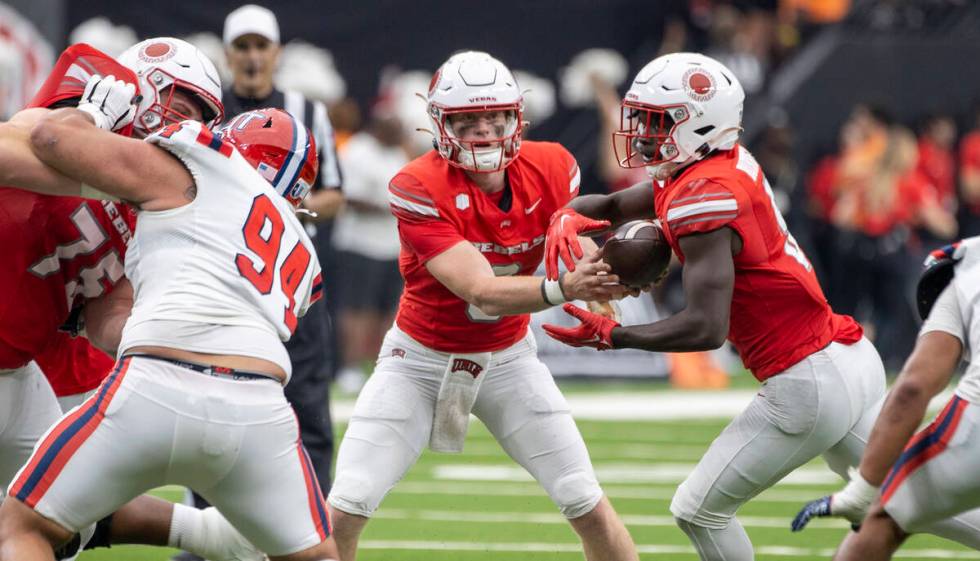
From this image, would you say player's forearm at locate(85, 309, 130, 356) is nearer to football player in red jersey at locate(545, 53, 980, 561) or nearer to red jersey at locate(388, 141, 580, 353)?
red jersey at locate(388, 141, 580, 353)

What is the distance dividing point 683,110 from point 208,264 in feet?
5.29

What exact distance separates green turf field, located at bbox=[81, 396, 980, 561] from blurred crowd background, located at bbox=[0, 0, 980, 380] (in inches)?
159

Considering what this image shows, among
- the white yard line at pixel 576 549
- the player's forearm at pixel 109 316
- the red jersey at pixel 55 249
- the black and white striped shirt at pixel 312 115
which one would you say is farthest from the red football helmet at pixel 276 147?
the white yard line at pixel 576 549

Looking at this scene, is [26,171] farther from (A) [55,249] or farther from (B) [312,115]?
(B) [312,115]

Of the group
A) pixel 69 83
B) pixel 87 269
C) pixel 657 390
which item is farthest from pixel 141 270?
pixel 657 390

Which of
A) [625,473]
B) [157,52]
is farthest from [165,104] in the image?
[625,473]

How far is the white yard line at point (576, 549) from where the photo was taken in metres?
6.01

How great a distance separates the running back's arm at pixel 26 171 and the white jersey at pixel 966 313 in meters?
2.27

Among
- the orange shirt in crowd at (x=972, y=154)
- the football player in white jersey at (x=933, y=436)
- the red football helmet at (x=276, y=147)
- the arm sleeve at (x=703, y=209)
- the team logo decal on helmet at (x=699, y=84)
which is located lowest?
the orange shirt in crowd at (x=972, y=154)

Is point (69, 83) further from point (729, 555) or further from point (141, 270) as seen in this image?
point (729, 555)

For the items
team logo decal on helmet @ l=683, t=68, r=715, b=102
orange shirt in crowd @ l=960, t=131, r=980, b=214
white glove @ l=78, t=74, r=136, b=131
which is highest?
white glove @ l=78, t=74, r=136, b=131

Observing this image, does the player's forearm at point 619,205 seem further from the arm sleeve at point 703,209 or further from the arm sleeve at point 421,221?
the arm sleeve at point 703,209

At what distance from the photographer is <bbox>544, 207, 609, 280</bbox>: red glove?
175 inches

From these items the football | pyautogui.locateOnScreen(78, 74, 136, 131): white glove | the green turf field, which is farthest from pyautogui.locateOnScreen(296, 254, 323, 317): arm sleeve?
the green turf field
